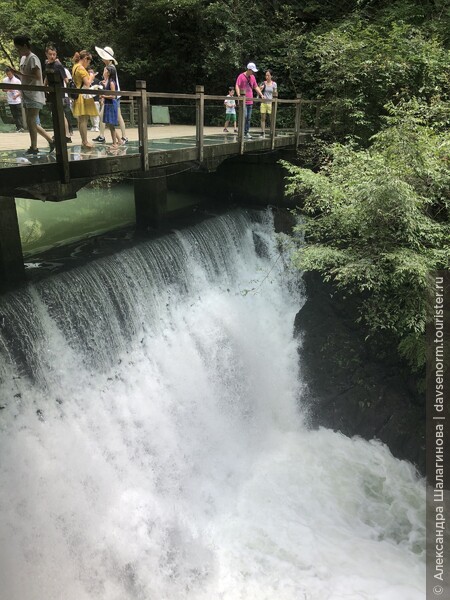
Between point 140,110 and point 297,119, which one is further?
point 297,119

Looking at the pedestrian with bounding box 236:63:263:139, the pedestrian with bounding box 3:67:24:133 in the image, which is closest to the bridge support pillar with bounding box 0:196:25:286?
the pedestrian with bounding box 3:67:24:133

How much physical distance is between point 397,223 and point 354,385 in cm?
365

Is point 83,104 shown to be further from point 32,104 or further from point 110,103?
point 32,104

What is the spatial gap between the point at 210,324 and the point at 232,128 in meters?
4.24

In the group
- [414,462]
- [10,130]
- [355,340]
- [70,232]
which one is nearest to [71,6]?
[70,232]

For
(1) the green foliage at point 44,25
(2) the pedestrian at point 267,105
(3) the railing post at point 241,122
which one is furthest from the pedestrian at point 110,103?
(1) the green foliage at point 44,25

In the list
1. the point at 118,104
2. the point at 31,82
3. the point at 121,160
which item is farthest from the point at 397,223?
the point at 31,82

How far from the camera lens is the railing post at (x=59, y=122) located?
5.35 metres

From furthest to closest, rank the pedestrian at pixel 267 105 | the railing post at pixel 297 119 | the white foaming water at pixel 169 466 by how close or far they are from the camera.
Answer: the railing post at pixel 297 119, the pedestrian at pixel 267 105, the white foaming water at pixel 169 466

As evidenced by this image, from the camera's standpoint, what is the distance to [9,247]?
Result: 7145mm

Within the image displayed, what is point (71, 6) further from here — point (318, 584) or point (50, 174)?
point (318, 584)

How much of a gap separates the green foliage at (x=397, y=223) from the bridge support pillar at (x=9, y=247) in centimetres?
447

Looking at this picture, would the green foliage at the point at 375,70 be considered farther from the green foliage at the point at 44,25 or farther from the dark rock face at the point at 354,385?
the green foliage at the point at 44,25

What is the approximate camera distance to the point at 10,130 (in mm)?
6238
